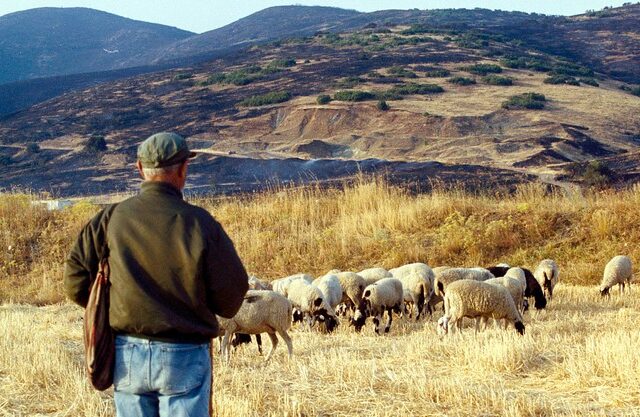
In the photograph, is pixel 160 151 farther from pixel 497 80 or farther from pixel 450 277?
pixel 497 80

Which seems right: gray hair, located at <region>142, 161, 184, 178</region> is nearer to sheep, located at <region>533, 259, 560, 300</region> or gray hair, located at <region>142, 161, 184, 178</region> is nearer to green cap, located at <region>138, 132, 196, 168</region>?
green cap, located at <region>138, 132, 196, 168</region>

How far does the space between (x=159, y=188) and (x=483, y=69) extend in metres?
56.3

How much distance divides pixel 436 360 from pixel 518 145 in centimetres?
3470

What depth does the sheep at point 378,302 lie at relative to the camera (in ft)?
42.3

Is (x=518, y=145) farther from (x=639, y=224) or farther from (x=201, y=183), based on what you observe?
(x=639, y=224)

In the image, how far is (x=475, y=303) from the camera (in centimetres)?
1152

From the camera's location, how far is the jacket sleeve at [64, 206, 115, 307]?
5.03 meters

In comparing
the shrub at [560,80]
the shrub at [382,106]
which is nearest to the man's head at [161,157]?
the shrub at [382,106]

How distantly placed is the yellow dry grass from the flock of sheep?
1.17 feet

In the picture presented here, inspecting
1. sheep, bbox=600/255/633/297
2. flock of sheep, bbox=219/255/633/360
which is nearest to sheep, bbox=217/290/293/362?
flock of sheep, bbox=219/255/633/360

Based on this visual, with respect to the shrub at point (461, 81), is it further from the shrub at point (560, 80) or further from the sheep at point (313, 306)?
the sheep at point (313, 306)

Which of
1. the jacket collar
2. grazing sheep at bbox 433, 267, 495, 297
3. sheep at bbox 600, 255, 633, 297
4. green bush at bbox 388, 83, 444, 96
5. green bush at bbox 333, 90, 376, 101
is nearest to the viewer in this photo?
the jacket collar

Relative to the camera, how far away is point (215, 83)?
63562 mm

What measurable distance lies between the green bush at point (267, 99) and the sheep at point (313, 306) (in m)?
42.1
